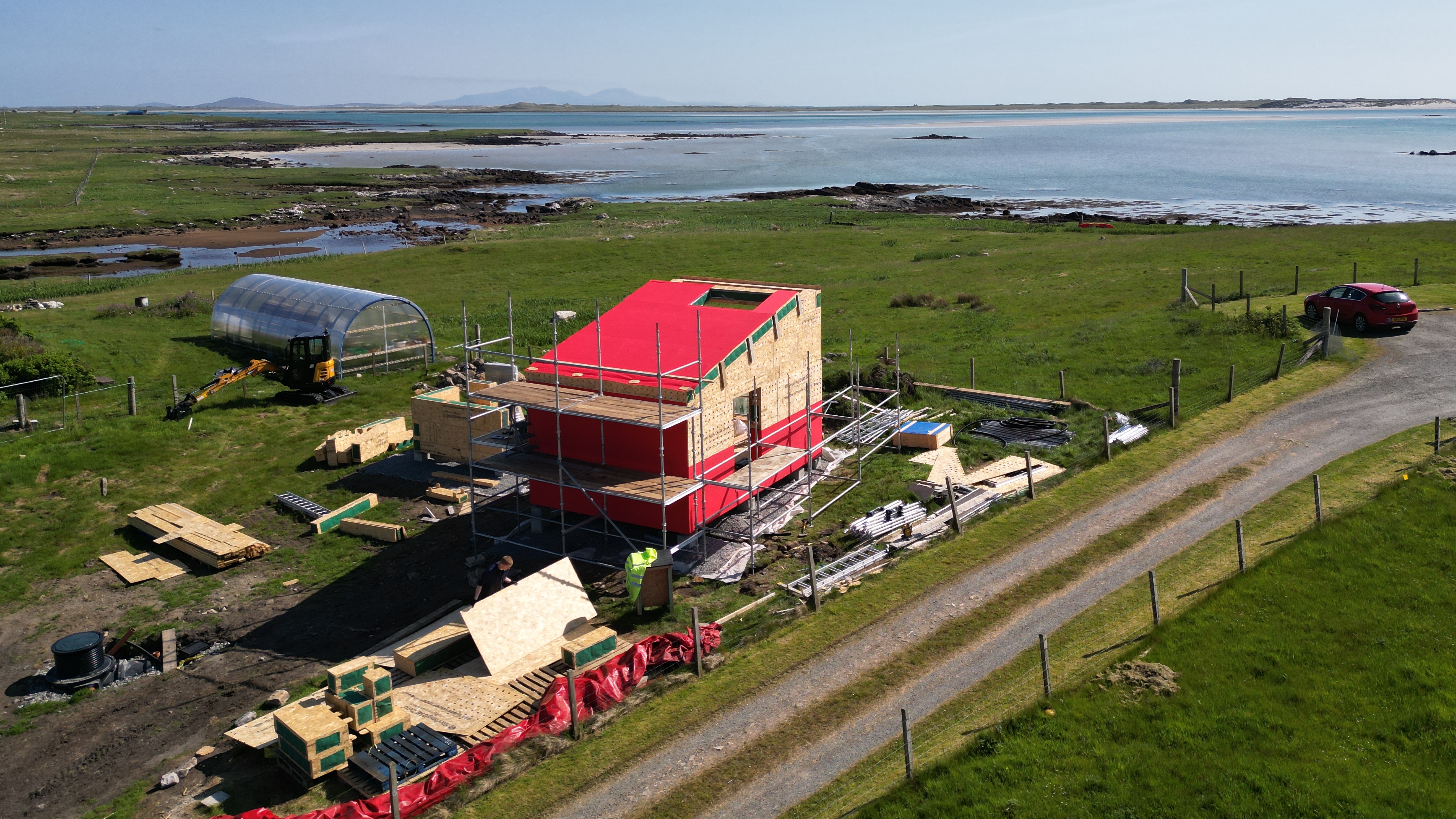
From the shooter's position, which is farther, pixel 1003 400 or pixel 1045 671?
pixel 1003 400

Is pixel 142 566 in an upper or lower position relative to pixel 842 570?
lower

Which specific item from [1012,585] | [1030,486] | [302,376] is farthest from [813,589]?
[302,376]

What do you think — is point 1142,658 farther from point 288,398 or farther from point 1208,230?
point 1208,230

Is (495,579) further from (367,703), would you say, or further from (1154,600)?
(1154,600)

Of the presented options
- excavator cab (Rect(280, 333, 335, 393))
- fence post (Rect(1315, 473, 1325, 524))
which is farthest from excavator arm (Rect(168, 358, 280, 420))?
fence post (Rect(1315, 473, 1325, 524))

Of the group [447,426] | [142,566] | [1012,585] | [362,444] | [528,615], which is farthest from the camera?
[362,444]

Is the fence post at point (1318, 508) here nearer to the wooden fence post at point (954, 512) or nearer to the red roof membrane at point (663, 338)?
the wooden fence post at point (954, 512)

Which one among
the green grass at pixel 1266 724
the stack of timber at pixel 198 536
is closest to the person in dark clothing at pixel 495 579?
the stack of timber at pixel 198 536
